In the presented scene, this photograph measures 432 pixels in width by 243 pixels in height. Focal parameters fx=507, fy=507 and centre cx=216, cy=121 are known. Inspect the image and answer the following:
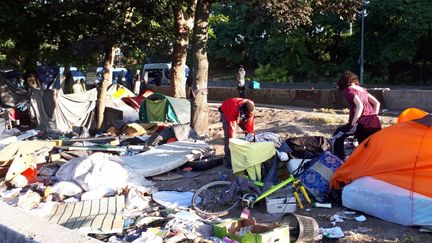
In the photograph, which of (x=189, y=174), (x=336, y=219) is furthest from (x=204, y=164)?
(x=336, y=219)

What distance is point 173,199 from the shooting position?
7363 millimetres

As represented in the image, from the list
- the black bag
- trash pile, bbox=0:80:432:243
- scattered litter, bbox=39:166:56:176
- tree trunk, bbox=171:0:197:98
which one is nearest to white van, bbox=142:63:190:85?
tree trunk, bbox=171:0:197:98

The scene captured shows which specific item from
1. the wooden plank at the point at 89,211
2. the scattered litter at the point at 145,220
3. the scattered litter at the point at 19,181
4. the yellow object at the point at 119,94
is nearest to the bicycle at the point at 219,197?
the scattered litter at the point at 145,220

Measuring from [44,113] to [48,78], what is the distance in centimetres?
735

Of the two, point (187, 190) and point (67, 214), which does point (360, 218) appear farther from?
point (67, 214)

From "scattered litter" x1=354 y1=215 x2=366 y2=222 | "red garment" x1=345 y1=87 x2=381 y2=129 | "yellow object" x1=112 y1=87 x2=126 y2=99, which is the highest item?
"red garment" x1=345 y1=87 x2=381 y2=129

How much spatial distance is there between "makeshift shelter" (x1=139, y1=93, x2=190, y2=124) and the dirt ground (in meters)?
1.37

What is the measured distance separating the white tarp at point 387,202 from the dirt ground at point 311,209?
0.11 meters

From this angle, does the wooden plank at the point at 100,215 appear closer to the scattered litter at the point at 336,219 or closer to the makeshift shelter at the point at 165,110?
the scattered litter at the point at 336,219

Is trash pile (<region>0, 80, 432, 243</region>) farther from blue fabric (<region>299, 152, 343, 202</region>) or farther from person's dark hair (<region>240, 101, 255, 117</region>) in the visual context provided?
person's dark hair (<region>240, 101, 255, 117</region>)

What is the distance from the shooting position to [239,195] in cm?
676

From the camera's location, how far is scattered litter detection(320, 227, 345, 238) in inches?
214

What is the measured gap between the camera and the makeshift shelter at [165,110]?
15.8m

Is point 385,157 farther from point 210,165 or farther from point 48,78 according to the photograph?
point 48,78
